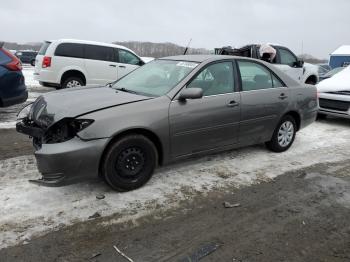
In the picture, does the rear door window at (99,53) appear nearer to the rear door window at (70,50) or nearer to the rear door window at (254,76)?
the rear door window at (70,50)

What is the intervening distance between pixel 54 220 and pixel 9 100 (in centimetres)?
399

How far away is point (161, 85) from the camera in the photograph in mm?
4836

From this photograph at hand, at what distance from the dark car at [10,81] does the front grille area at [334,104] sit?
6.69 metres

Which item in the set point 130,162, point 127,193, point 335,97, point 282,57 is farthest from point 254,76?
point 282,57

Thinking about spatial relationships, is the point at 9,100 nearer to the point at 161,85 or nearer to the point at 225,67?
the point at 161,85

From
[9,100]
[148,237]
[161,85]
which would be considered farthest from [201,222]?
[9,100]

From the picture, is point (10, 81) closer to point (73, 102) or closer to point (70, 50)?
point (73, 102)

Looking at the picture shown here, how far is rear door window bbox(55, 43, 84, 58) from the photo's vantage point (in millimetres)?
11328

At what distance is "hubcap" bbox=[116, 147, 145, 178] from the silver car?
1 centimetres

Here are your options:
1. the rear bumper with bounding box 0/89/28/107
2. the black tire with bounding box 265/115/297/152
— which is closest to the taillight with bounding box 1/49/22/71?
the rear bumper with bounding box 0/89/28/107

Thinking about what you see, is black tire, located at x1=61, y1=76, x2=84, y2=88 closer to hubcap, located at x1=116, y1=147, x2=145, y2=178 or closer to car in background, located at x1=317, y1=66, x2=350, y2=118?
car in background, located at x1=317, y1=66, x2=350, y2=118

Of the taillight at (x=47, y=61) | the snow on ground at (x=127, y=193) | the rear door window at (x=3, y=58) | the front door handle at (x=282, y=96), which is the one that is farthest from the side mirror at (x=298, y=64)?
the rear door window at (x=3, y=58)

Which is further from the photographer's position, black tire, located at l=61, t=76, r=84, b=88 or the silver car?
black tire, located at l=61, t=76, r=84, b=88

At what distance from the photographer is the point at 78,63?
38.1ft
